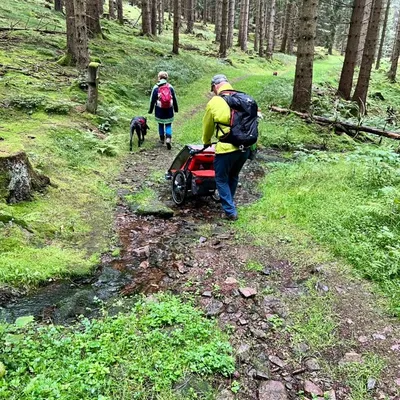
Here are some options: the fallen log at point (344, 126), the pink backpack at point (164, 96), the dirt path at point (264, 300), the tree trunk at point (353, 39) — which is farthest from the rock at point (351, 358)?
the tree trunk at point (353, 39)

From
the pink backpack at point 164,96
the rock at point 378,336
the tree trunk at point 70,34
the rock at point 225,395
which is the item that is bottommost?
the rock at point 225,395

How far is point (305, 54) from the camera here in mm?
13711

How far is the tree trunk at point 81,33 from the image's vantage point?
12.4m

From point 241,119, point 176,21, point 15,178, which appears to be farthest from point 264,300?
point 176,21

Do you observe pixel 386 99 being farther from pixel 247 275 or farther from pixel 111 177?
pixel 247 275

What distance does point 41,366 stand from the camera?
3.47 m

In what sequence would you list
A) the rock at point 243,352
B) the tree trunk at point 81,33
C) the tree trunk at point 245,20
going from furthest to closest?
the tree trunk at point 245,20 → the tree trunk at point 81,33 → the rock at point 243,352

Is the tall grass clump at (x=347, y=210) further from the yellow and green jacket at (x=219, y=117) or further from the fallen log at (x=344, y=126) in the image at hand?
the fallen log at (x=344, y=126)

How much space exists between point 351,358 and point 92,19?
23198mm

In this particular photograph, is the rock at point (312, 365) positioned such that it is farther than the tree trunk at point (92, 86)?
No

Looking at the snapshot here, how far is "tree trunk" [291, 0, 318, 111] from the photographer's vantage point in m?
13.2

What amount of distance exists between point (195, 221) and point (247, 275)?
2.15 metres

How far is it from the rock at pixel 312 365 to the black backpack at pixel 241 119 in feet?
12.2

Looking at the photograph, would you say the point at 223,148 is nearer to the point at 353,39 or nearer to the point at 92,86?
the point at 92,86
